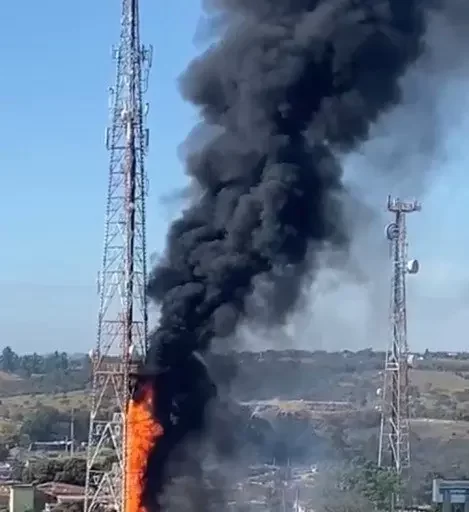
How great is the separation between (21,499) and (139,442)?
76.6 feet

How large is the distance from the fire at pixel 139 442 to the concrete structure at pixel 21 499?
69.7 ft


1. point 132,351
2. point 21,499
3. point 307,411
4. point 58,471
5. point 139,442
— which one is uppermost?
point 132,351

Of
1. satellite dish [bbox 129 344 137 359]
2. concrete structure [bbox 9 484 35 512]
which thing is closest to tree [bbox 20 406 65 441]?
concrete structure [bbox 9 484 35 512]

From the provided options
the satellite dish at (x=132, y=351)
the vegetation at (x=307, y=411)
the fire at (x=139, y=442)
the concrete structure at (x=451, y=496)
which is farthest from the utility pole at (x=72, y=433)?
the fire at (x=139, y=442)

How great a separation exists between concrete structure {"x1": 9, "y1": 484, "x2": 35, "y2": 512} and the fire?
21.2 meters

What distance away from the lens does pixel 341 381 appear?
104 meters

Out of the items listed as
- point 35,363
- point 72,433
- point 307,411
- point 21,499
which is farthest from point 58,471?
point 35,363

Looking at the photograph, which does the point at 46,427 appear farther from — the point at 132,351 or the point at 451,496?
the point at 132,351

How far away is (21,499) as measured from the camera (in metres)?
55.4

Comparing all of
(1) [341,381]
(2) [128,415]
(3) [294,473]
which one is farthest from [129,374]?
(1) [341,381]

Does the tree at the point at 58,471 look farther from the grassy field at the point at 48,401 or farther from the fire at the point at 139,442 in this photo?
the grassy field at the point at 48,401

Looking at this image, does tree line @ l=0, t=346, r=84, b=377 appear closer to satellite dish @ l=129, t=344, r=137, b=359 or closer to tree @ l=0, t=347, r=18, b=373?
tree @ l=0, t=347, r=18, b=373

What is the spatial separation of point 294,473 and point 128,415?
28444 mm

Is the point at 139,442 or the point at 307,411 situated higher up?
the point at 307,411
